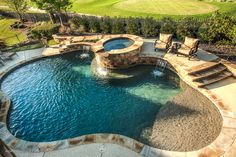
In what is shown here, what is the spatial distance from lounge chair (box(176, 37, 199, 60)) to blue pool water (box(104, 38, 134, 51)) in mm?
3972

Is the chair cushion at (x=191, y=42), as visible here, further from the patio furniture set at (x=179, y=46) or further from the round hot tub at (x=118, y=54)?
the round hot tub at (x=118, y=54)

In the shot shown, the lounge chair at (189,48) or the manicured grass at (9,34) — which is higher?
the lounge chair at (189,48)

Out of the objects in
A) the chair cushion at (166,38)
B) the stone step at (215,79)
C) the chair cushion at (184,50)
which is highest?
the chair cushion at (166,38)

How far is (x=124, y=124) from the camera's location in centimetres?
1133

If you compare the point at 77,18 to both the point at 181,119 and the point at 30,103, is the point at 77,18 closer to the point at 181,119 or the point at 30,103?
the point at 30,103

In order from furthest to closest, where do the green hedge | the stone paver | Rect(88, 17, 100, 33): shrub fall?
Rect(88, 17, 100, 33): shrub, the green hedge, the stone paver

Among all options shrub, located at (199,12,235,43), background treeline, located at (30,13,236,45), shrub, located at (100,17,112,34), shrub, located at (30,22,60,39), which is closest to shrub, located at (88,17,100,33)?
background treeline, located at (30,13,236,45)

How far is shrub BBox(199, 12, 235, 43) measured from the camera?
15891 millimetres

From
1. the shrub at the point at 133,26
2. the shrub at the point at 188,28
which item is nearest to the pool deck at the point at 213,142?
the shrub at the point at 188,28

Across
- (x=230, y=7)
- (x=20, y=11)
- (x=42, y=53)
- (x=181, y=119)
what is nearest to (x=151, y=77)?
(x=181, y=119)

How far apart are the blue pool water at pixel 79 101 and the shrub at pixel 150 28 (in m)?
4.73

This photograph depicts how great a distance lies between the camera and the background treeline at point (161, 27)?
16.2m

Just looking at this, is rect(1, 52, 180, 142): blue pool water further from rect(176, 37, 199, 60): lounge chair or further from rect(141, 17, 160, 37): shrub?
rect(141, 17, 160, 37): shrub

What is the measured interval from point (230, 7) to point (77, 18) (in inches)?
718
